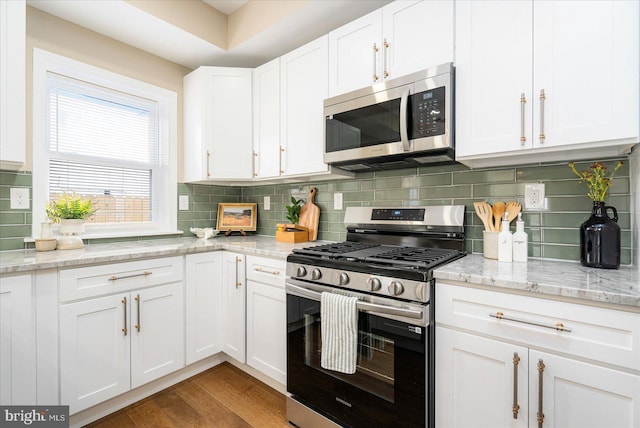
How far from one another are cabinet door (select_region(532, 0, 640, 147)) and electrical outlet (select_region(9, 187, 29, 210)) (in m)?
2.91

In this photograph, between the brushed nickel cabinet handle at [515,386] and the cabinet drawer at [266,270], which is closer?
the brushed nickel cabinet handle at [515,386]

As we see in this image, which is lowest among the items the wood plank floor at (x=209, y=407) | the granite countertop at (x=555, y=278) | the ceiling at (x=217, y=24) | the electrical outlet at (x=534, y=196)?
the wood plank floor at (x=209, y=407)

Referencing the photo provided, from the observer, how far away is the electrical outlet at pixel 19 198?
1910mm

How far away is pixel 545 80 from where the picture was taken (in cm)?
131

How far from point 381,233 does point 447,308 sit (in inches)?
32.7

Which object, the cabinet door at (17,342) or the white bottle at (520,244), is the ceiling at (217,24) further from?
the cabinet door at (17,342)

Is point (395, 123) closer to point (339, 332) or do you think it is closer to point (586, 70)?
point (586, 70)

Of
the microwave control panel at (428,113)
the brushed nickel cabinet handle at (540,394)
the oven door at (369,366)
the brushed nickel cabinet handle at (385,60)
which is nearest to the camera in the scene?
the brushed nickel cabinet handle at (540,394)

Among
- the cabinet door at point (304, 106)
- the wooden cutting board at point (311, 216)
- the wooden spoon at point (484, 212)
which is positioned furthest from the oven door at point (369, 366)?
the cabinet door at point (304, 106)

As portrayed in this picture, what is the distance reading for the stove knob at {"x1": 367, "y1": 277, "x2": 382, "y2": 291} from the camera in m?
1.36

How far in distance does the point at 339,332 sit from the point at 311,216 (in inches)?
47.3

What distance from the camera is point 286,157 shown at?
2.33 metres

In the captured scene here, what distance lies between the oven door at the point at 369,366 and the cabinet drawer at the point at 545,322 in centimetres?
14

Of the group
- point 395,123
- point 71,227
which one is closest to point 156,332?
point 71,227
